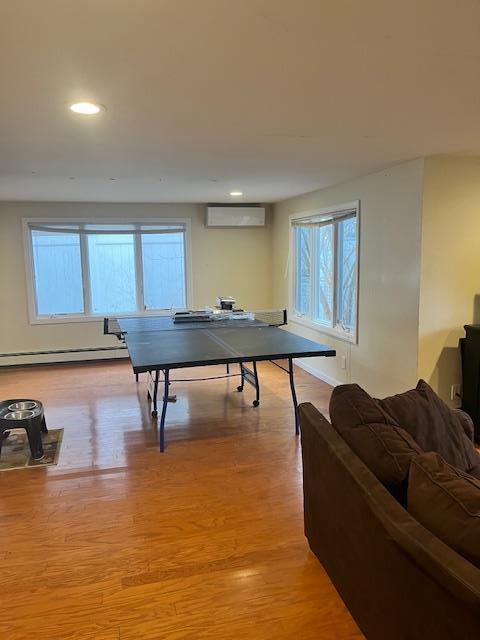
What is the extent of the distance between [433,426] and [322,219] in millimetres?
3552

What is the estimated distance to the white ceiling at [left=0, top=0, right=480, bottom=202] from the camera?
4.73 ft

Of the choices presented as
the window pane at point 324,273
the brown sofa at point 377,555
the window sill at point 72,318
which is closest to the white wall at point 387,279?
the window pane at point 324,273

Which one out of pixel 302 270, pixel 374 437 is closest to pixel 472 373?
pixel 374 437

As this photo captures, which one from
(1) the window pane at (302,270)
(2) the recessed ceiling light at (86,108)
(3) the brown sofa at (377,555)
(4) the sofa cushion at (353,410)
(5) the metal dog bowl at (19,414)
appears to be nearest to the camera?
(3) the brown sofa at (377,555)

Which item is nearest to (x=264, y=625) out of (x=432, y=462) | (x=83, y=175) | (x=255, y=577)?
(x=255, y=577)

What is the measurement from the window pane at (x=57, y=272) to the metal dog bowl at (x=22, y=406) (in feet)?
9.37

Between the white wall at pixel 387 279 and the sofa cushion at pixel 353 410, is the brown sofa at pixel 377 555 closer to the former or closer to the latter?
the sofa cushion at pixel 353 410

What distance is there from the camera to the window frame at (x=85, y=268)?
20.2 ft

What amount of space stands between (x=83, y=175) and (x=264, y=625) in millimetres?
3758

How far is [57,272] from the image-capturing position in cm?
635

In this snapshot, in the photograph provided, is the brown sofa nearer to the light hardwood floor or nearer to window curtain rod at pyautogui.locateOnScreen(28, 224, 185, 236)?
the light hardwood floor

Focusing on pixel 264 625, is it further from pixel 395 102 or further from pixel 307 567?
pixel 395 102

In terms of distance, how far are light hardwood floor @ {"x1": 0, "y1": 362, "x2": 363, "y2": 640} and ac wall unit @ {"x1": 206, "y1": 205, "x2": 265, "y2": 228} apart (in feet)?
10.7

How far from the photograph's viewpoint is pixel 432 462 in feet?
4.86
